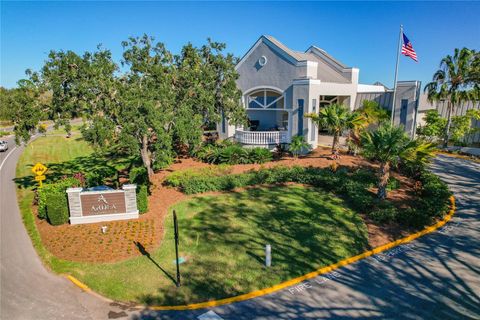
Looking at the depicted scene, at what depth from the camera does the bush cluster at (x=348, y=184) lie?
46.0ft

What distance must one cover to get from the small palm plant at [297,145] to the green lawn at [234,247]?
4.94 meters

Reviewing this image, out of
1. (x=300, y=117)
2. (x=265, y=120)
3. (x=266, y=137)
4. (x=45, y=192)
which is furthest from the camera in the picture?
(x=265, y=120)

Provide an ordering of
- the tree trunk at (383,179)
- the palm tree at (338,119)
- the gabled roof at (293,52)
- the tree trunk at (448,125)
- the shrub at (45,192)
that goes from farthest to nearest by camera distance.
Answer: the tree trunk at (448,125) < the gabled roof at (293,52) < the palm tree at (338,119) < the tree trunk at (383,179) < the shrub at (45,192)

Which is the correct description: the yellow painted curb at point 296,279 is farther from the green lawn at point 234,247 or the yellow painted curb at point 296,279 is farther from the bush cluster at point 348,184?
the bush cluster at point 348,184

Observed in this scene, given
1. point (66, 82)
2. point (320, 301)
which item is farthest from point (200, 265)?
point (66, 82)

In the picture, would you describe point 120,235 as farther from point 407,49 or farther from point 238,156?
point 407,49

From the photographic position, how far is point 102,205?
1455 cm

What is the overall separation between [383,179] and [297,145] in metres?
8.00

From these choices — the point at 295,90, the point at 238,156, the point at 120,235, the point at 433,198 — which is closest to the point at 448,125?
the point at 295,90

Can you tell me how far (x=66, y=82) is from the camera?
52.8 ft

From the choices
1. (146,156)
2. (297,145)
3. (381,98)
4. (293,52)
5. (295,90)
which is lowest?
(146,156)

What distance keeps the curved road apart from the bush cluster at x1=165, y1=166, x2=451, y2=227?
162 centimetres

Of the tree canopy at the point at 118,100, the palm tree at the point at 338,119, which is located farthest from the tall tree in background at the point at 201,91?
the palm tree at the point at 338,119

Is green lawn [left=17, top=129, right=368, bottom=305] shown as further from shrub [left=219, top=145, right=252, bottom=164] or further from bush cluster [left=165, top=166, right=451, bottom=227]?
shrub [left=219, top=145, right=252, bottom=164]
